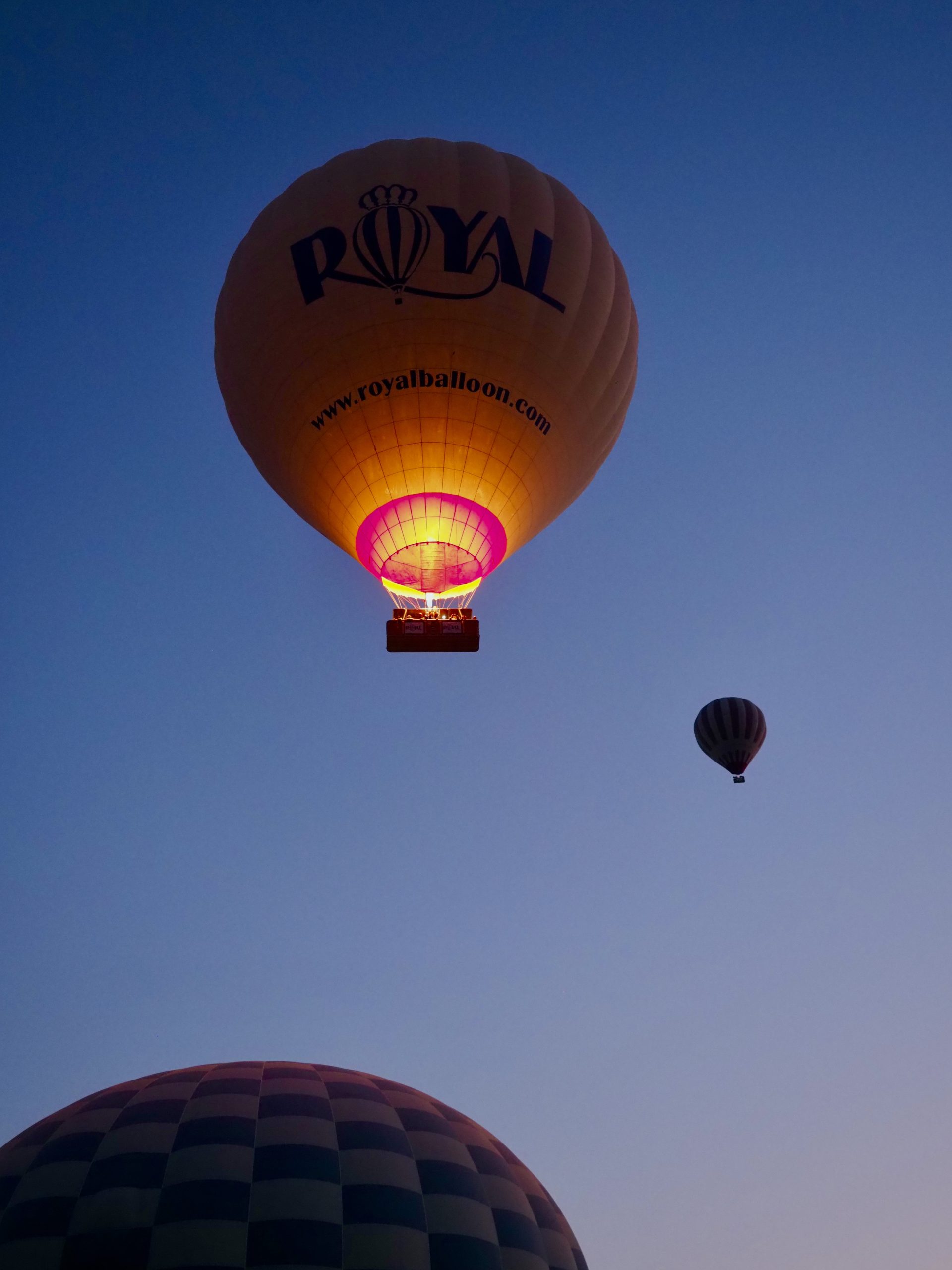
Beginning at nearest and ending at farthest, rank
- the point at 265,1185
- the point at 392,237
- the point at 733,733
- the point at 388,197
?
the point at 265,1185 < the point at 392,237 < the point at 388,197 < the point at 733,733

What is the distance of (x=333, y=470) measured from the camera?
14922 millimetres

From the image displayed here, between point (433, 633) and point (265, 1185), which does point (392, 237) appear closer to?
point (433, 633)

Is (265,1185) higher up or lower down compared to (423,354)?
lower down

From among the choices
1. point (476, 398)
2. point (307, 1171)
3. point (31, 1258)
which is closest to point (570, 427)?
→ point (476, 398)

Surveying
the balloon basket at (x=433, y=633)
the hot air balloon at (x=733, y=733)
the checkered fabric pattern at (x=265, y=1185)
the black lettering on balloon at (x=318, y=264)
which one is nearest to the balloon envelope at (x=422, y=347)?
the black lettering on balloon at (x=318, y=264)

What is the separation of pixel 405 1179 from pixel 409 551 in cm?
691

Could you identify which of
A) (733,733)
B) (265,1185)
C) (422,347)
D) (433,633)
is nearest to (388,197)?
(422,347)

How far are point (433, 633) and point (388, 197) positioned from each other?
17.0 feet

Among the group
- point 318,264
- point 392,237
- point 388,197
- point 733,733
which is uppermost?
point 388,197

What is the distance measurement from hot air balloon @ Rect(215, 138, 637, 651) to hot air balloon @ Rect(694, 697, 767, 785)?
994cm

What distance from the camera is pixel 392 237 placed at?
14492mm

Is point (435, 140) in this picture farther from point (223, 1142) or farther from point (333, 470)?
point (223, 1142)

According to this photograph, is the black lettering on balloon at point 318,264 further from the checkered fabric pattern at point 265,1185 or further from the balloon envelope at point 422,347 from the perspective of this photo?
the checkered fabric pattern at point 265,1185

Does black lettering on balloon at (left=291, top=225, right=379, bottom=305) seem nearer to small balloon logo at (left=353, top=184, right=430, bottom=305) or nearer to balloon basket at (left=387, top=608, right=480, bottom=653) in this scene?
small balloon logo at (left=353, top=184, right=430, bottom=305)
